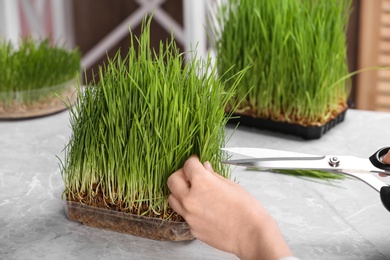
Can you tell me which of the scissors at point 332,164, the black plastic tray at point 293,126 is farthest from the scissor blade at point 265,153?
the black plastic tray at point 293,126

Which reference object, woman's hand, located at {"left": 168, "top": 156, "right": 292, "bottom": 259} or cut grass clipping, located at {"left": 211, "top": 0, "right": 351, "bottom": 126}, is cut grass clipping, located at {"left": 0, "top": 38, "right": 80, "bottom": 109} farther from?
woman's hand, located at {"left": 168, "top": 156, "right": 292, "bottom": 259}

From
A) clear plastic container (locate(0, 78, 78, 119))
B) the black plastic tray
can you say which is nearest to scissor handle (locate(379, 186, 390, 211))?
the black plastic tray

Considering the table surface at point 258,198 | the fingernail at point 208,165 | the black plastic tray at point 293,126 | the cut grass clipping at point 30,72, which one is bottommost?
the table surface at point 258,198

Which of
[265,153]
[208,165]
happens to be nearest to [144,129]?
[208,165]

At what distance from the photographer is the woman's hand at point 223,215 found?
945 millimetres

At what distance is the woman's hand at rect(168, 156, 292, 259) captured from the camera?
3.10ft

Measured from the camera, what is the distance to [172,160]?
1088 millimetres

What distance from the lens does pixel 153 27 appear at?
3096 mm

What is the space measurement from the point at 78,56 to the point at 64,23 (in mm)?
1447

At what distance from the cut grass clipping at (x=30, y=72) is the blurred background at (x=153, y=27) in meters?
0.97

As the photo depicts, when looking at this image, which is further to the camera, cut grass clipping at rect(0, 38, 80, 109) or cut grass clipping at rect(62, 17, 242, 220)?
cut grass clipping at rect(0, 38, 80, 109)

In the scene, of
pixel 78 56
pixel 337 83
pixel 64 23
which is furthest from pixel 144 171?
pixel 64 23

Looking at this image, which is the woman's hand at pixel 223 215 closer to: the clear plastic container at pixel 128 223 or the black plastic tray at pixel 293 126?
the clear plastic container at pixel 128 223

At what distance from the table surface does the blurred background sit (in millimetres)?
1190
